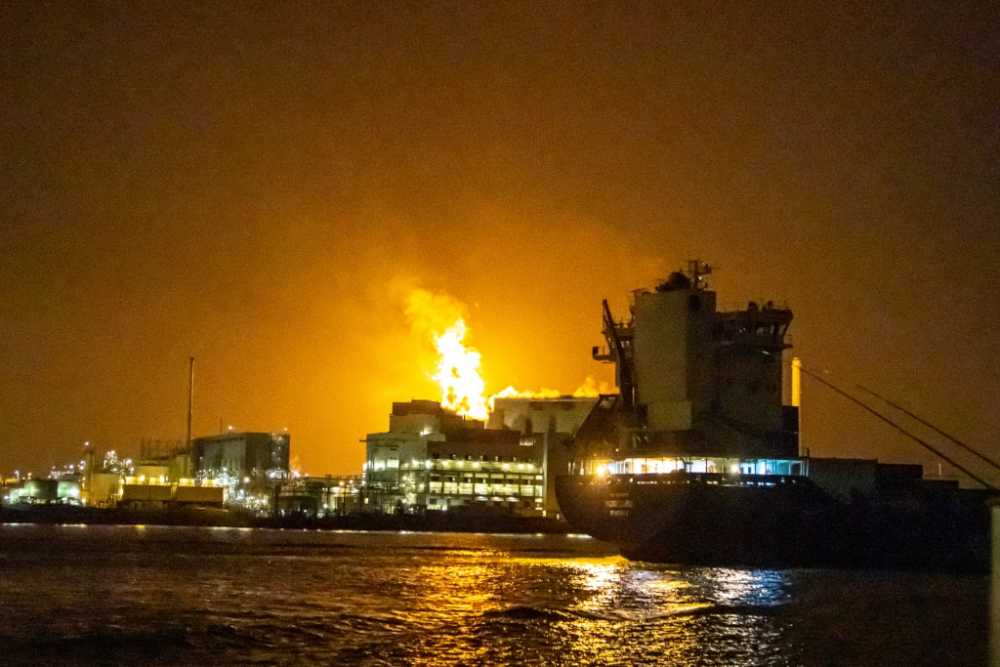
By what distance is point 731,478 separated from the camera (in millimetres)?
60562

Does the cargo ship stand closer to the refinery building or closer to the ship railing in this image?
the ship railing

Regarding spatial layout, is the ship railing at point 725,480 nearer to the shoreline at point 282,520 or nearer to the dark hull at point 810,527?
the dark hull at point 810,527

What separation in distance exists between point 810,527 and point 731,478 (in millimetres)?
4344

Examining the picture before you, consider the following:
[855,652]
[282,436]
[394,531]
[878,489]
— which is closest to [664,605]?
[855,652]

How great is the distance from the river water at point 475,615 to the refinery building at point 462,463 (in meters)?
86.8

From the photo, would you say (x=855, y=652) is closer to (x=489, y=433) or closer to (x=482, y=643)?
(x=482, y=643)

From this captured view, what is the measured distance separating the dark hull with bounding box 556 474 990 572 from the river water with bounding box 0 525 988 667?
99.0 inches

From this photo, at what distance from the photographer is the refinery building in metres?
147

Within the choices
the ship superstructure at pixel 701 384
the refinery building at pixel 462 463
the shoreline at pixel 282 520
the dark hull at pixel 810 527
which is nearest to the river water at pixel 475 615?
the dark hull at pixel 810 527

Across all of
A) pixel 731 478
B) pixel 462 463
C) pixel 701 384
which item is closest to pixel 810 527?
pixel 731 478

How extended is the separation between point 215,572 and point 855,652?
3141 cm

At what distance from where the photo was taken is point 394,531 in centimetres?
12925

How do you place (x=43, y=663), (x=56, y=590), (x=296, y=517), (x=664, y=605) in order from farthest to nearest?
(x=296, y=517)
(x=56, y=590)
(x=664, y=605)
(x=43, y=663)

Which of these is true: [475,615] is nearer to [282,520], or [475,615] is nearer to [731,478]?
[731,478]
